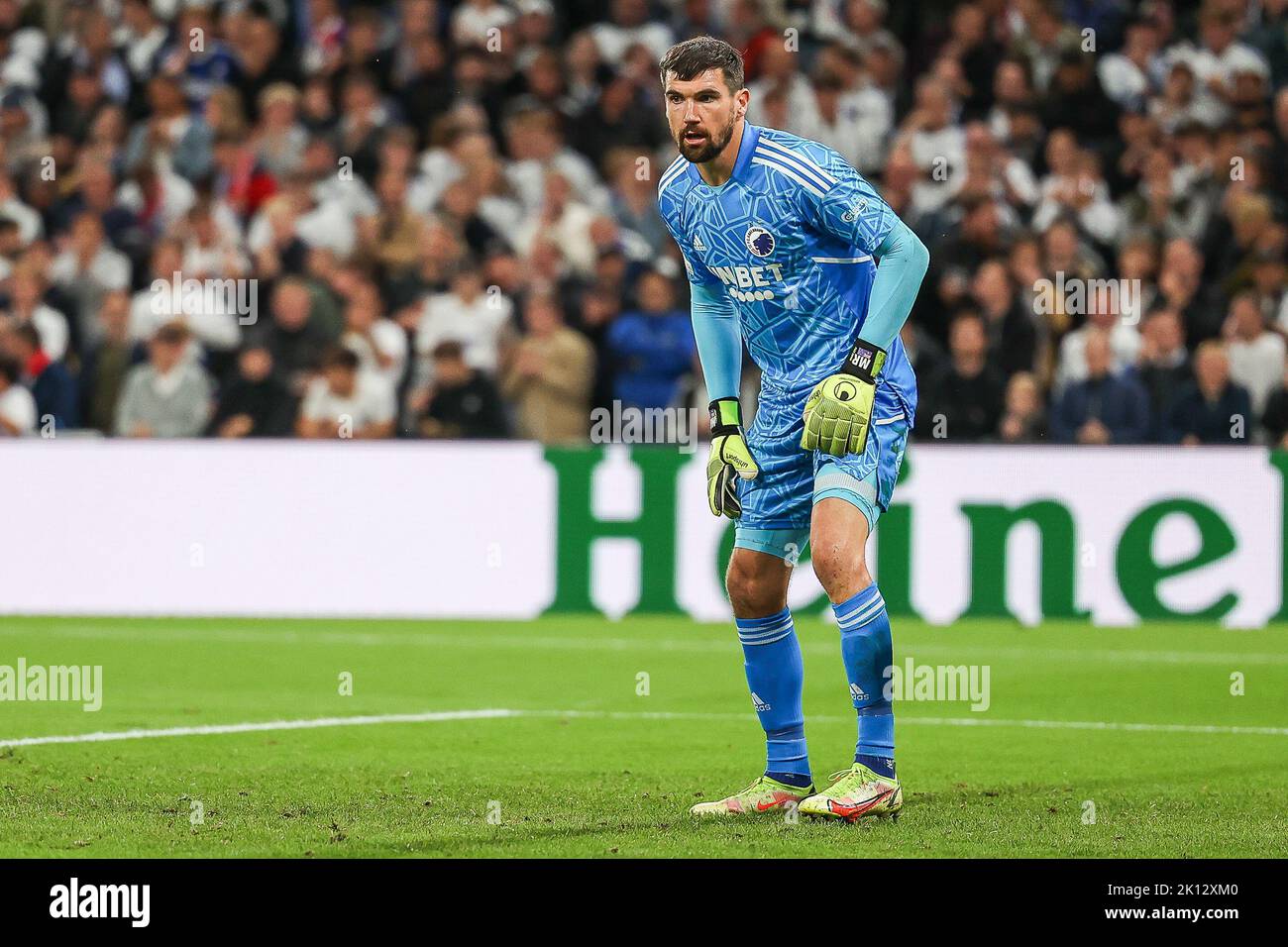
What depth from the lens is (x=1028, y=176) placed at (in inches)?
693

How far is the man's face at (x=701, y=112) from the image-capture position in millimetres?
7391

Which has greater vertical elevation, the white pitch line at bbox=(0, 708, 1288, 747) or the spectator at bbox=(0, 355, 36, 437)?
the spectator at bbox=(0, 355, 36, 437)

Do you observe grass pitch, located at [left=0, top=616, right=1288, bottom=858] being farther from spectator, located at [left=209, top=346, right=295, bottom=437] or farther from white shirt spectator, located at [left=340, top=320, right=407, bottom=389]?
white shirt spectator, located at [left=340, top=320, right=407, bottom=389]

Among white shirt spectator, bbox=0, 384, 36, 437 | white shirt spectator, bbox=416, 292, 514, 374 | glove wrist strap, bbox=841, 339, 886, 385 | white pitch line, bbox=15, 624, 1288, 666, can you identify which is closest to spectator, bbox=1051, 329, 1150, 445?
white pitch line, bbox=15, 624, 1288, 666

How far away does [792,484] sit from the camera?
7711 mm

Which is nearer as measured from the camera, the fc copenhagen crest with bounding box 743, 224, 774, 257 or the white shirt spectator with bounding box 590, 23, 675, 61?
the fc copenhagen crest with bounding box 743, 224, 774, 257

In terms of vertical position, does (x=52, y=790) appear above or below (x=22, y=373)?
below

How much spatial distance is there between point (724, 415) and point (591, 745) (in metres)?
2.20

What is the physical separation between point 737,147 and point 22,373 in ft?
32.4

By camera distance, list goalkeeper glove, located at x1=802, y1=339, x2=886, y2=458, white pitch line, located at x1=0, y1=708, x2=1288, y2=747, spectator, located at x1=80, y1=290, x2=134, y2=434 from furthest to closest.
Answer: spectator, located at x1=80, y1=290, x2=134, y2=434 < white pitch line, located at x1=0, y1=708, x2=1288, y2=747 < goalkeeper glove, located at x1=802, y1=339, x2=886, y2=458

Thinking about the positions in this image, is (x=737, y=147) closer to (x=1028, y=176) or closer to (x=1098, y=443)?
(x=1098, y=443)

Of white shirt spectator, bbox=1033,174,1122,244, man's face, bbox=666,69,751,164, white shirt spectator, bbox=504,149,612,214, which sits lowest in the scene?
man's face, bbox=666,69,751,164

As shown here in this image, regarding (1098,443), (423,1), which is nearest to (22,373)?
(423,1)

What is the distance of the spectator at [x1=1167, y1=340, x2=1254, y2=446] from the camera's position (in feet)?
49.3
